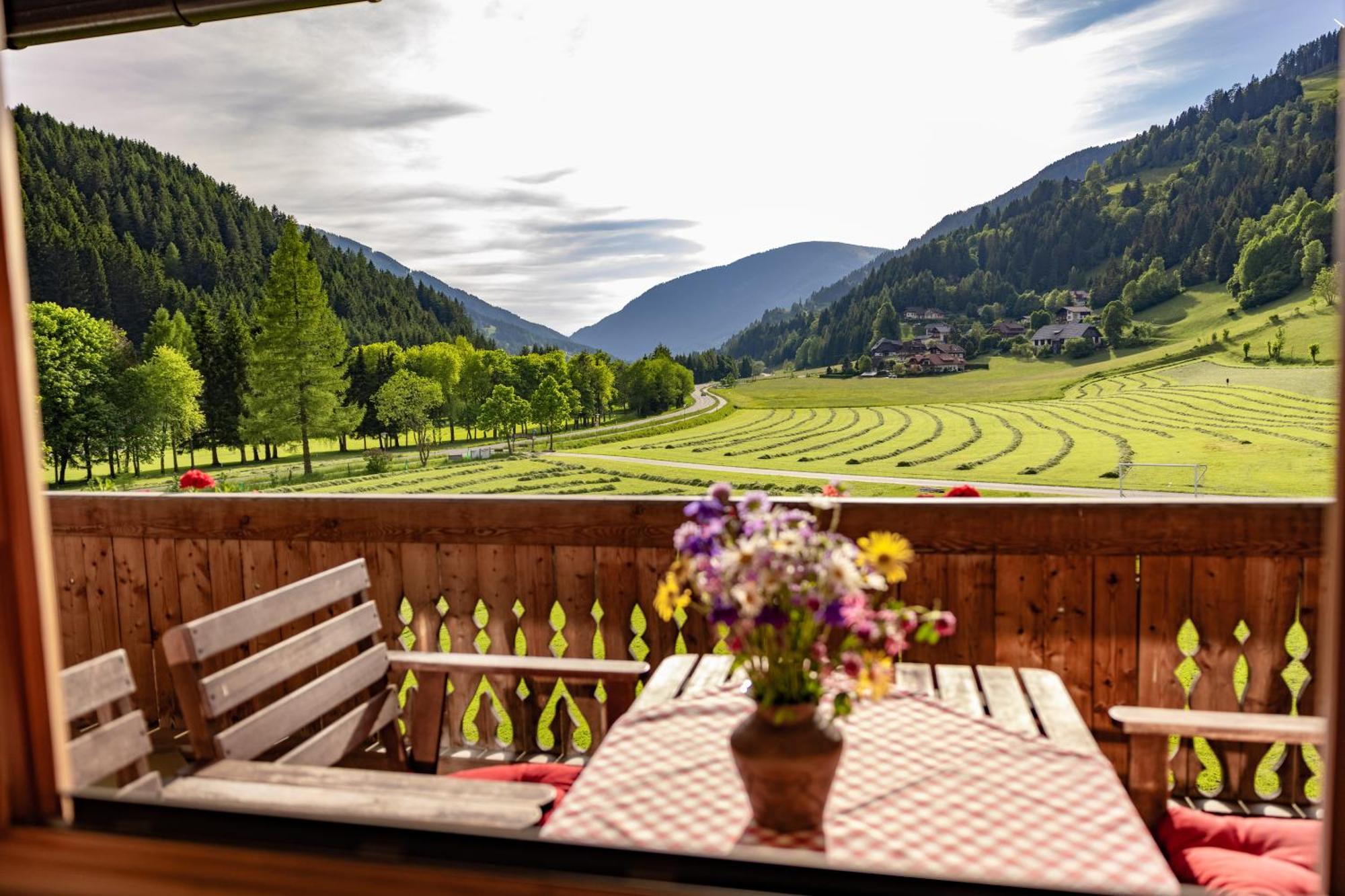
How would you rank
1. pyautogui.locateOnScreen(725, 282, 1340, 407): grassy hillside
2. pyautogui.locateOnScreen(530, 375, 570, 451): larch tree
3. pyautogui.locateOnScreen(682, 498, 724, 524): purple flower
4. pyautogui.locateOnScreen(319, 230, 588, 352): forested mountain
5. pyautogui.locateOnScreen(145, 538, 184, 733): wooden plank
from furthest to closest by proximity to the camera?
pyautogui.locateOnScreen(319, 230, 588, 352): forested mountain < pyautogui.locateOnScreen(530, 375, 570, 451): larch tree < pyautogui.locateOnScreen(725, 282, 1340, 407): grassy hillside < pyautogui.locateOnScreen(145, 538, 184, 733): wooden plank < pyautogui.locateOnScreen(682, 498, 724, 524): purple flower

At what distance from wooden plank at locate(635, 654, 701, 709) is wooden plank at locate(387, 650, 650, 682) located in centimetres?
10

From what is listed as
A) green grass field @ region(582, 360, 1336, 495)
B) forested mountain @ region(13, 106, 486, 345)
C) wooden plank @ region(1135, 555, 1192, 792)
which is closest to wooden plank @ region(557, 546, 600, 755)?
wooden plank @ region(1135, 555, 1192, 792)

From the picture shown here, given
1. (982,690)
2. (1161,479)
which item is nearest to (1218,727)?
(982,690)

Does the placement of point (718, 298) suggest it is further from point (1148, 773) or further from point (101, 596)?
point (1148, 773)

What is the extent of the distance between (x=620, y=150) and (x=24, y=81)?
12847 millimetres

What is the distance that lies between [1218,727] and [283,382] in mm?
14526

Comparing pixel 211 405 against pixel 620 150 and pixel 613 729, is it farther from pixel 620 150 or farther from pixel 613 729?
pixel 613 729

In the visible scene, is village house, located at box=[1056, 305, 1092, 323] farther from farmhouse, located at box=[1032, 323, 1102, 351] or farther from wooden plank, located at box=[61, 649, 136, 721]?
wooden plank, located at box=[61, 649, 136, 721]

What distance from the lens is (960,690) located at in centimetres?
190

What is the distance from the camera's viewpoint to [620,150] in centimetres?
1600

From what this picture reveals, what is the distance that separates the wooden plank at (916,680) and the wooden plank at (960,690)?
0.02m

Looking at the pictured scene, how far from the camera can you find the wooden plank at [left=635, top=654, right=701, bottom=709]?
1830 millimetres

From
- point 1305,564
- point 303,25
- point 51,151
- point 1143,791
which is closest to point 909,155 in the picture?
point 303,25

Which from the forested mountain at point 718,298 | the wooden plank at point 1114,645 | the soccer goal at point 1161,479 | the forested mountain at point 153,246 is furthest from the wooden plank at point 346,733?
the soccer goal at point 1161,479
